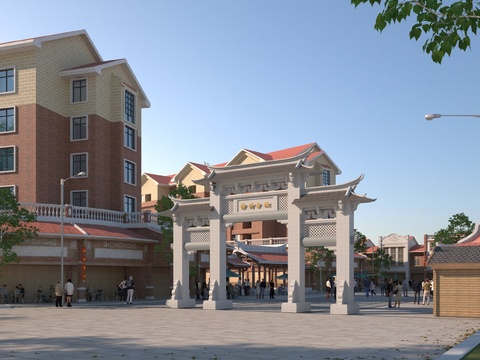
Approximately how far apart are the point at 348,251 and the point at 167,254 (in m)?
20.4

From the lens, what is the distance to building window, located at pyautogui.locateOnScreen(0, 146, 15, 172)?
4784 cm

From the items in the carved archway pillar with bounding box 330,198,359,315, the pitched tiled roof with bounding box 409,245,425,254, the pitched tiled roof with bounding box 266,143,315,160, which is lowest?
the pitched tiled roof with bounding box 409,245,425,254

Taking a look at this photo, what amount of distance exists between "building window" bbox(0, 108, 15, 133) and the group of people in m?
12.9

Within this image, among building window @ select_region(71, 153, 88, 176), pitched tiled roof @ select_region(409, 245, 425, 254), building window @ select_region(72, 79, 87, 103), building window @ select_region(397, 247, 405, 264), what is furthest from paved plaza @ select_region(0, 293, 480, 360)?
building window @ select_region(397, 247, 405, 264)

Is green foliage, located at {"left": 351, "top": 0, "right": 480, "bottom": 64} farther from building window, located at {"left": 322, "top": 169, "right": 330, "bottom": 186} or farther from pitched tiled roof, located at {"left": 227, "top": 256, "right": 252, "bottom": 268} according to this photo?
building window, located at {"left": 322, "top": 169, "right": 330, "bottom": 186}

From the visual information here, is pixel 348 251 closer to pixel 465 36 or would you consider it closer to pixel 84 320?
pixel 84 320

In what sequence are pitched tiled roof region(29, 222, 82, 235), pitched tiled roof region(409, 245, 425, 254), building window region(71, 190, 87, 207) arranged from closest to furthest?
pitched tiled roof region(29, 222, 82, 235) < building window region(71, 190, 87, 207) < pitched tiled roof region(409, 245, 425, 254)

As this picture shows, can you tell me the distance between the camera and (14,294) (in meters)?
41.0

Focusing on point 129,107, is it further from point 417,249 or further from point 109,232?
point 417,249

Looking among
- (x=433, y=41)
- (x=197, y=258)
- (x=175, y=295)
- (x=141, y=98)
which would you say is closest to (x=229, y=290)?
(x=197, y=258)

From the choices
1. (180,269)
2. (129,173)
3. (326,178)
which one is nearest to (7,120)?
(129,173)

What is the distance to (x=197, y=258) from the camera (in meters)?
49.7

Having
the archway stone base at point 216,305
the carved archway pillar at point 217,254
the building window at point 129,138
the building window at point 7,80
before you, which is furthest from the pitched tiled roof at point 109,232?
the building window at point 7,80

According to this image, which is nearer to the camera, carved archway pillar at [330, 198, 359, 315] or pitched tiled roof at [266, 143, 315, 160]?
carved archway pillar at [330, 198, 359, 315]
